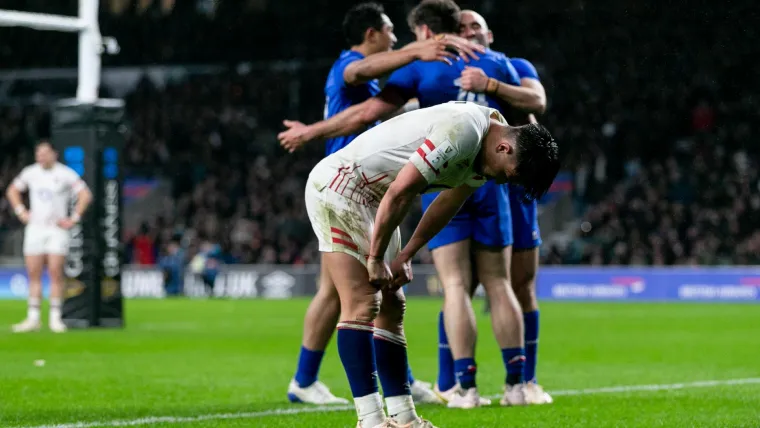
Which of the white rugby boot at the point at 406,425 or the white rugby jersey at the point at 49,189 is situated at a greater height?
the white rugby jersey at the point at 49,189

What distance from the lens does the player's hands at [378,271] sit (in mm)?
4922

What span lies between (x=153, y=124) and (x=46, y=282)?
8.69 meters

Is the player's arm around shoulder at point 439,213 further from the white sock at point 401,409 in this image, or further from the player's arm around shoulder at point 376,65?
the player's arm around shoulder at point 376,65

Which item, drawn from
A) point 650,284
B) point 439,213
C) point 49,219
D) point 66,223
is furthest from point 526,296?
point 650,284

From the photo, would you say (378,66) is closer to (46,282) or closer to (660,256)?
(660,256)

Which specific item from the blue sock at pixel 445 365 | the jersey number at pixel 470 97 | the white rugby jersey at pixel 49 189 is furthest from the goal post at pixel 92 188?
the jersey number at pixel 470 97

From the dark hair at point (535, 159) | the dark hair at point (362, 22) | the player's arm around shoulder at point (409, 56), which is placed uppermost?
the dark hair at point (362, 22)

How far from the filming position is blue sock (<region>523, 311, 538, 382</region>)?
7.10 m

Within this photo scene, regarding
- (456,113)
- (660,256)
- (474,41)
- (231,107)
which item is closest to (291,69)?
(231,107)

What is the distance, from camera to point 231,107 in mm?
34188

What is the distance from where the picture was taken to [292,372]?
907 centimetres

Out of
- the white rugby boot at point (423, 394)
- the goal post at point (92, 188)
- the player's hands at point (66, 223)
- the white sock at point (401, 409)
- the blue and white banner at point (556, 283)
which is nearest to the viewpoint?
the white sock at point (401, 409)

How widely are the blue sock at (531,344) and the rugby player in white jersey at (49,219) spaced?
25.4 feet

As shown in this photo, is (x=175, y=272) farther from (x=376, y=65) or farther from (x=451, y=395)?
(x=376, y=65)
